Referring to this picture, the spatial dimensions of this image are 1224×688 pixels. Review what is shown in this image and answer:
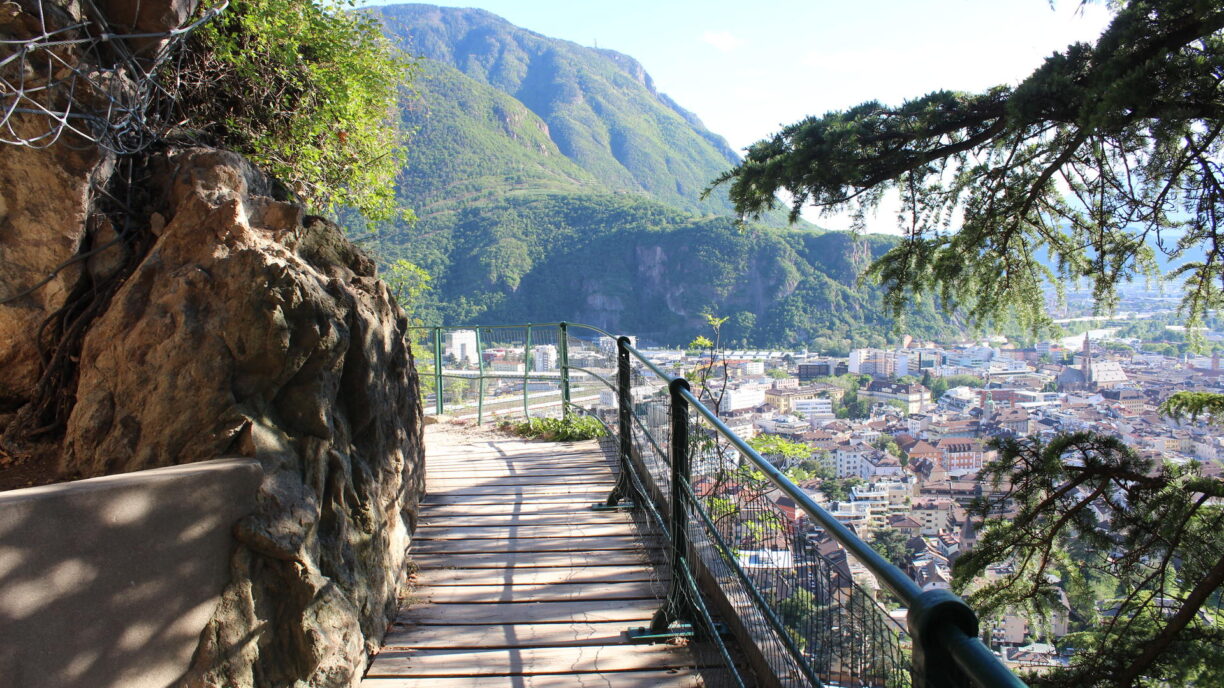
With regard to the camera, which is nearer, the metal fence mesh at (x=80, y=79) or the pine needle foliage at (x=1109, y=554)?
the metal fence mesh at (x=80, y=79)

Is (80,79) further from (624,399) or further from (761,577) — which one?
(761,577)

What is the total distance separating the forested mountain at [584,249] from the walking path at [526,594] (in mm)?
5263

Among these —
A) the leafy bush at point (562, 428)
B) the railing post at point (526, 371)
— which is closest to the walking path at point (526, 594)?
the leafy bush at point (562, 428)

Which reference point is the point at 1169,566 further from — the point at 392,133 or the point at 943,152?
the point at 392,133

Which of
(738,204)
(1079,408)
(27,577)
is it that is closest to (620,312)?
(1079,408)

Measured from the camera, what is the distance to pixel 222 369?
9.59 feet

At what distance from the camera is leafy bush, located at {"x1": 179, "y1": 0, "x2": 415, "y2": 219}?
4.69 m

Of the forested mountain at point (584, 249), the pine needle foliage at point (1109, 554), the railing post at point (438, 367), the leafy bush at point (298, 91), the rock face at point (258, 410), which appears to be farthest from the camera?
the forested mountain at point (584, 249)

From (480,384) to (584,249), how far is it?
144 ft

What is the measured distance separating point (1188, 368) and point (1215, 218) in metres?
5.93

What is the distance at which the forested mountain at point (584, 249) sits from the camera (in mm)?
38031

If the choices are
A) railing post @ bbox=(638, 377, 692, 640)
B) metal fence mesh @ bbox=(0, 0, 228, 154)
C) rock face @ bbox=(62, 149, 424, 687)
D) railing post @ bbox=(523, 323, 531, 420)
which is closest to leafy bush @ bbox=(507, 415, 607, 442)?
railing post @ bbox=(523, 323, 531, 420)

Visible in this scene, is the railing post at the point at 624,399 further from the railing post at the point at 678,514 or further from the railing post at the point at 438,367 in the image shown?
the railing post at the point at 438,367

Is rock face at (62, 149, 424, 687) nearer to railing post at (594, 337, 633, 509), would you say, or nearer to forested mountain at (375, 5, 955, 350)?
railing post at (594, 337, 633, 509)
